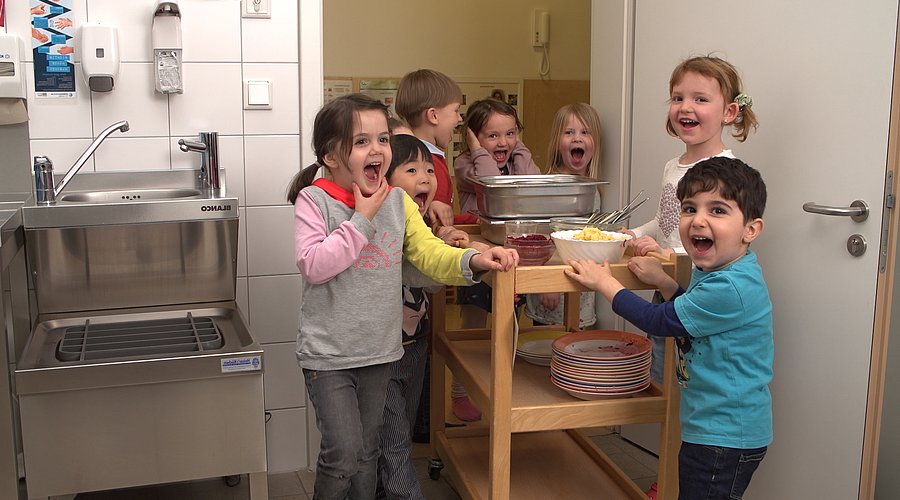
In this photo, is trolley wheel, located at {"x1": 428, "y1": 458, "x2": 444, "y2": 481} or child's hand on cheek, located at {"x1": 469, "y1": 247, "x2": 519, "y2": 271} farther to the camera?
trolley wheel, located at {"x1": 428, "y1": 458, "x2": 444, "y2": 481}

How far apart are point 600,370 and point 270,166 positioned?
1.12 meters

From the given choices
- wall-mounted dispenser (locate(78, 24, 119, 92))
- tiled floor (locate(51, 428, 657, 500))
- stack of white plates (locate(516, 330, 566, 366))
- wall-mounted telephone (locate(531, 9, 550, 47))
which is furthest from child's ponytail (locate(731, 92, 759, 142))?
wall-mounted telephone (locate(531, 9, 550, 47))

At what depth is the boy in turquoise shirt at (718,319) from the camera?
64.8 inches

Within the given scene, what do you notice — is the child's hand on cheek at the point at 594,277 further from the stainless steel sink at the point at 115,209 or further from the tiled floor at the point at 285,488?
the tiled floor at the point at 285,488

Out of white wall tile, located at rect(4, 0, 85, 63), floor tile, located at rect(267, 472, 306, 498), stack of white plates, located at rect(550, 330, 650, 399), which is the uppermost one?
white wall tile, located at rect(4, 0, 85, 63)

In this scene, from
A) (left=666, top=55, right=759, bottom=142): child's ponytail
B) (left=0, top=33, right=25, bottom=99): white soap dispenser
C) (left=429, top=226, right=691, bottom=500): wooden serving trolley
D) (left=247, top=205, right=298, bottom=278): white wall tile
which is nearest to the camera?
(left=429, top=226, right=691, bottom=500): wooden serving trolley

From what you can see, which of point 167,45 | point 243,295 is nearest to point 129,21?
point 167,45

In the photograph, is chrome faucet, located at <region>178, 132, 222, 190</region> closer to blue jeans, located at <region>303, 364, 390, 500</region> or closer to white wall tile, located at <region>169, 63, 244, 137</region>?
white wall tile, located at <region>169, 63, 244, 137</region>

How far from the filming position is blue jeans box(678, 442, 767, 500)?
1702 millimetres

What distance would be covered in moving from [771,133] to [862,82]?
0.29 m

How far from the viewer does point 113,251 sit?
2.05 m

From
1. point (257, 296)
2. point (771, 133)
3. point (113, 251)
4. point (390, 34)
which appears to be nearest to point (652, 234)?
point (771, 133)

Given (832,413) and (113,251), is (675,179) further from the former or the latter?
(113,251)

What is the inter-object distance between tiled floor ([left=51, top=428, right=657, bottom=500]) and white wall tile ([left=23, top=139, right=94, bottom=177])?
891 mm
